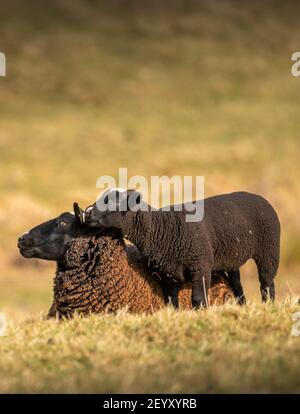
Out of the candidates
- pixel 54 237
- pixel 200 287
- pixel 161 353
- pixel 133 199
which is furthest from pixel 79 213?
pixel 161 353

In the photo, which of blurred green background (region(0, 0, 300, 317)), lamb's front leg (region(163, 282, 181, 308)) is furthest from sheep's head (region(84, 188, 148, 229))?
blurred green background (region(0, 0, 300, 317))

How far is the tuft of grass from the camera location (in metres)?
6.86

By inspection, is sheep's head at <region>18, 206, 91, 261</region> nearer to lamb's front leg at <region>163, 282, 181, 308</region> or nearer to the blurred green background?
lamb's front leg at <region>163, 282, 181, 308</region>

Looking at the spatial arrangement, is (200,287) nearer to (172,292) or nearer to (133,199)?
(172,292)

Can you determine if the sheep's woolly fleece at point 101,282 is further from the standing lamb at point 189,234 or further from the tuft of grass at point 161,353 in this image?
the tuft of grass at point 161,353

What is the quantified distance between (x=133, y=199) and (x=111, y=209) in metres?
0.29

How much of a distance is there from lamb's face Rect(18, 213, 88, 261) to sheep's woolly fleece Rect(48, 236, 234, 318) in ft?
0.72

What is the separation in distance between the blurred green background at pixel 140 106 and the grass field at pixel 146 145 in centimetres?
12

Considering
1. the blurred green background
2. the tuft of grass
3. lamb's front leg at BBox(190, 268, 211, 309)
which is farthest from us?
the blurred green background

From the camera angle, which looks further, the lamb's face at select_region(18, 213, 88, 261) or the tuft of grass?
the lamb's face at select_region(18, 213, 88, 261)

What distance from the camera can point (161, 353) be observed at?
7.77 m

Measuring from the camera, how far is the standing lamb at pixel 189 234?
10539 millimetres

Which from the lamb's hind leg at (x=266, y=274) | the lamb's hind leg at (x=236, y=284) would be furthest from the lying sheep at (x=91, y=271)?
the lamb's hind leg at (x=266, y=274)

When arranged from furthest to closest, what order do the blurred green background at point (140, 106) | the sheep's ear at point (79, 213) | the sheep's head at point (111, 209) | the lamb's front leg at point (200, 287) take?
1. the blurred green background at point (140, 106)
2. the sheep's ear at point (79, 213)
3. the sheep's head at point (111, 209)
4. the lamb's front leg at point (200, 287)
